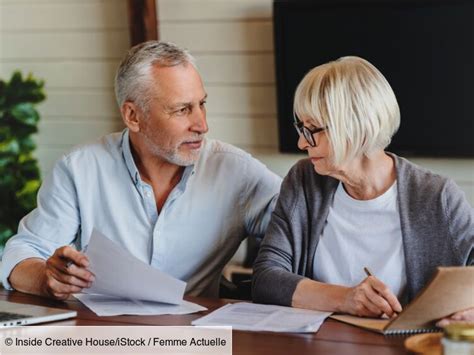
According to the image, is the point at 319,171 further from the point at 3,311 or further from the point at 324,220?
the point at 3,311

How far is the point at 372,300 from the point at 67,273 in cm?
73

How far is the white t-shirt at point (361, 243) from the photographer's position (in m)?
2.06

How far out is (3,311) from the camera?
1.99m

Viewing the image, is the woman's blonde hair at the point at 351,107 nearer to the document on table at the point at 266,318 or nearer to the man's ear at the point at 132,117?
the document on table at the point at 266,318

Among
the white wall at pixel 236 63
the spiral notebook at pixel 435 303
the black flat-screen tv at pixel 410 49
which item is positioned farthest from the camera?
the white wall at pixel 236 63

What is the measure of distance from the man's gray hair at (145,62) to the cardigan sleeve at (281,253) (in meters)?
0.48

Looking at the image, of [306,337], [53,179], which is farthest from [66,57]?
[306,337]

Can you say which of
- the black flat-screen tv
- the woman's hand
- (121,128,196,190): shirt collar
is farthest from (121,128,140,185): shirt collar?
the black flat-screen tv

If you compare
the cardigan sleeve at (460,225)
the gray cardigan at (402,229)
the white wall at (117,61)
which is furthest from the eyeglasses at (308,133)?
the white wall at (117,61)

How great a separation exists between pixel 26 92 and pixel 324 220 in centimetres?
249

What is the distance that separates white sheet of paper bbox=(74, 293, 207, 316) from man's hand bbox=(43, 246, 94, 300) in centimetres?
5

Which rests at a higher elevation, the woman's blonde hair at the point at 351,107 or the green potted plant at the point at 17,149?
the woman's blonde hair at the point at 351,107

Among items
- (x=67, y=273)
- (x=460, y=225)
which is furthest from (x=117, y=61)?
(x=460, y=225)

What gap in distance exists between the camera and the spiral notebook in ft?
5.27
